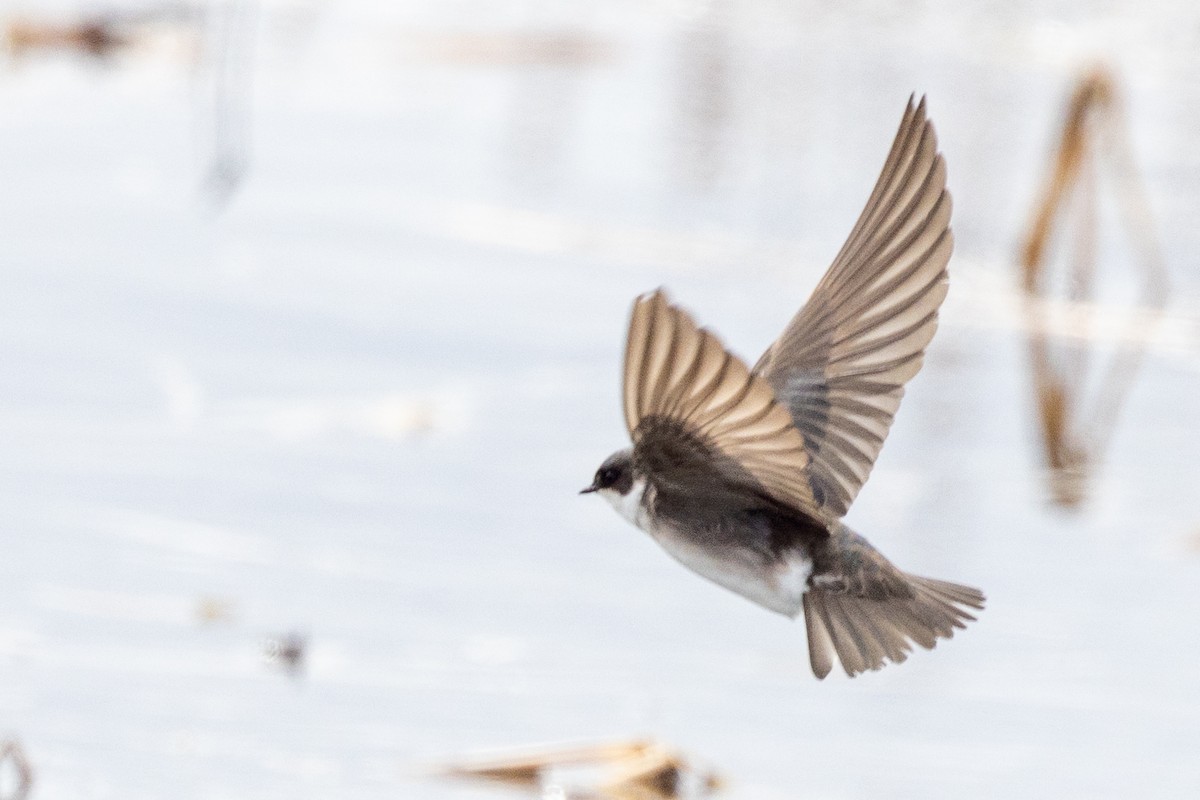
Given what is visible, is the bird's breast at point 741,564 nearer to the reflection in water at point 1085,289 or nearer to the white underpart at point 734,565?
the white underpart at point 734,565

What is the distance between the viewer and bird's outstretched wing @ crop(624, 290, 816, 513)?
197 cm

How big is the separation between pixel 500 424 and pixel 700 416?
276 cm

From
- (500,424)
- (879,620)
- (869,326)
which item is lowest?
(879,620)

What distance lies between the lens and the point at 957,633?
3.80 meters

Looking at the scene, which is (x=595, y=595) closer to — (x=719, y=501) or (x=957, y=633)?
(x=957, y=633)

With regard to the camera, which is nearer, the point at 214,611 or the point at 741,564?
the point at 741,564

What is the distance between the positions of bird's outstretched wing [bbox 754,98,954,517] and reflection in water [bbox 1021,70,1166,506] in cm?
234

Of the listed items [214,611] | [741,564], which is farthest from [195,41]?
[741,564]

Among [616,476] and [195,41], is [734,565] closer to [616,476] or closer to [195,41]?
[616,476]

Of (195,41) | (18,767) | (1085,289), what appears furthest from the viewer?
(195,41)

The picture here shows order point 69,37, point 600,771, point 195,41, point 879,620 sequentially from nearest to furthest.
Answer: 1. point 879,620
2. point 600,771
3. point 69,37
4. point 195,41

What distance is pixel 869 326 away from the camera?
2.49 meters

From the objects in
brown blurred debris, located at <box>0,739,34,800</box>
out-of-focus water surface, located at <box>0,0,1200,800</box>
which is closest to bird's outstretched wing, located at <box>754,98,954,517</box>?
out-of-focus water surface, located at <box>0,0,1200,800</box>

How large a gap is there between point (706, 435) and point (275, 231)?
4.06 m
